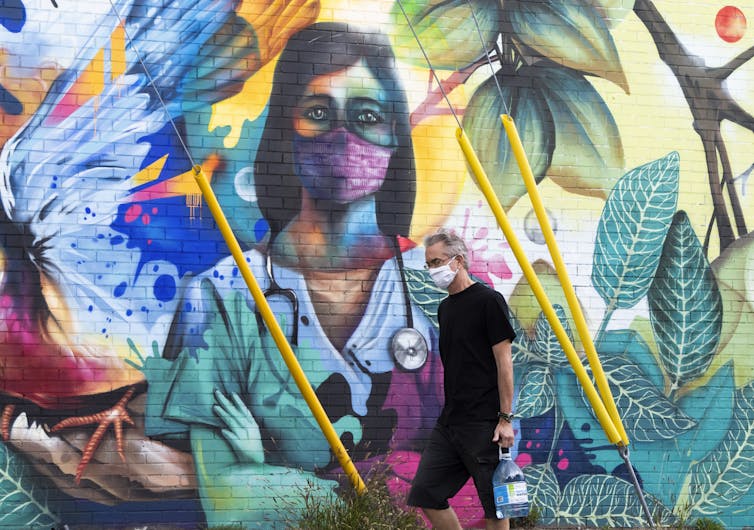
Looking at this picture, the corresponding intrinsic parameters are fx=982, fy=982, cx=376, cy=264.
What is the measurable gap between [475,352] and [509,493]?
2.46 ft

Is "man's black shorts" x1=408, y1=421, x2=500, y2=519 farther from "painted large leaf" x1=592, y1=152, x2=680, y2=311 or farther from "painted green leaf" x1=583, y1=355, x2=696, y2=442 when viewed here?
"painted large leaf" x1=592, y1=152, x2=680, y2=311

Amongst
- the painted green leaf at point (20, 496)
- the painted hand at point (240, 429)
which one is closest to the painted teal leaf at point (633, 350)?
the painted hand at point (240, 429)

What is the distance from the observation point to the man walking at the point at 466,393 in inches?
201

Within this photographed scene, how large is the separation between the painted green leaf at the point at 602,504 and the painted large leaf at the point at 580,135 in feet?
7.71

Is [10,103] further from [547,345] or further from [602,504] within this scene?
[602,504]

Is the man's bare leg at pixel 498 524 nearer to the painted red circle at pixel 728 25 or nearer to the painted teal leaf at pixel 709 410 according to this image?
the painted teal leaf at pixel 709 410

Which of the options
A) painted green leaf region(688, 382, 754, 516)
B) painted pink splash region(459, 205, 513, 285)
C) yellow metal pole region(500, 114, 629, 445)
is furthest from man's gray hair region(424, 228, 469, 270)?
painted green leaf region(688, 382, 754, 516)

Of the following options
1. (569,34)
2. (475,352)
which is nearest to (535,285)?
(475,352)

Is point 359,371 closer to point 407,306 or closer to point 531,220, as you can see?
point 407,306

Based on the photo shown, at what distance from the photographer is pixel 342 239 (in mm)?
7727

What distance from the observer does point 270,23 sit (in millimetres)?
7684

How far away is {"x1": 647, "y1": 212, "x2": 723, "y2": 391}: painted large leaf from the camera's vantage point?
8.16 meters

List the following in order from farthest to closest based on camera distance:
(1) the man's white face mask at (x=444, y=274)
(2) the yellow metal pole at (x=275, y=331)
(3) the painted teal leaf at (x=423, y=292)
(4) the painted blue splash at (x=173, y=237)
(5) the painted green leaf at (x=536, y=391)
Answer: (5) the painted green leaf at (x=536, y=391), (3) the painted teal leaf at (x=423, y=292), (4) the painted blue splash at (x=173, y=237), (2) the yellow metal pole at (x=275, y=331), (1) the man's white face mask at (x=444, y=274)

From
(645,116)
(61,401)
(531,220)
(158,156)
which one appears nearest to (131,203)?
(158,156)
